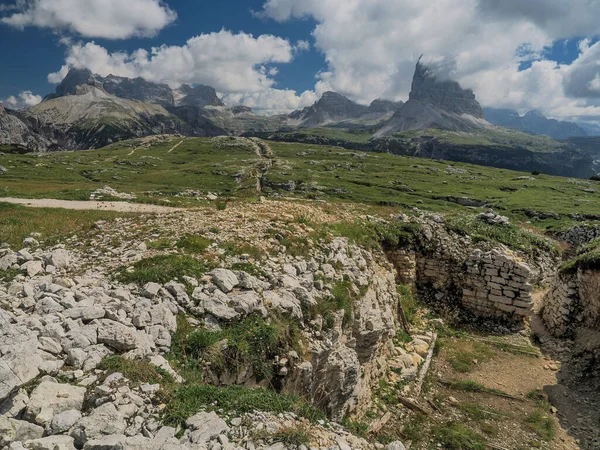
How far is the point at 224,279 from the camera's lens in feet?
43.5

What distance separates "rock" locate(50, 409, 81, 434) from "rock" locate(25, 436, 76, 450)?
Answer: 0.28m

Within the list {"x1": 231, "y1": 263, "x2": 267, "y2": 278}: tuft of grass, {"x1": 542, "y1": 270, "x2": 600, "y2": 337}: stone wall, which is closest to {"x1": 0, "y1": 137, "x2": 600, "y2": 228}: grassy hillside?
{"x1": 542, "y1": 270, "x2": 600, "y2": 337}: stone wall

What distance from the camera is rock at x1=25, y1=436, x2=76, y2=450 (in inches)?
240

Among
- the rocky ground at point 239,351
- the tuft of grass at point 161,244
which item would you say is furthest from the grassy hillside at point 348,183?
the tuft of grass at point 161,244

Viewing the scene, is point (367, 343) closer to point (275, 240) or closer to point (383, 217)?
point (275, 240)

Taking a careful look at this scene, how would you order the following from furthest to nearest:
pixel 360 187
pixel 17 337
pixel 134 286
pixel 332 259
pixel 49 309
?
1. pixel 360 187
2. pixel 332 259
3. pixel 134 286
4. pixel 49 309
5. pixel 17 337

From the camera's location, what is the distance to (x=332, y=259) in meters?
18.5

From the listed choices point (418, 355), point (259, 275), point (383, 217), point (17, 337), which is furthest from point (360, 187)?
point (17, 337)

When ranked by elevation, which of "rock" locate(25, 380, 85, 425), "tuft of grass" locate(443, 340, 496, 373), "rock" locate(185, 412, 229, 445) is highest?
"rock" locate(25, 380, 85, 425)

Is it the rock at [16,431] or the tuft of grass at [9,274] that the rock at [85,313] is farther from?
the tuft of grass at [9,274]

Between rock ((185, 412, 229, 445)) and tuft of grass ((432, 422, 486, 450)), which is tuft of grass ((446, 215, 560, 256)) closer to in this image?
tuft of grass ((432, 422, 486, 450))

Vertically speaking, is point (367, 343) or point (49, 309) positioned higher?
point (49, 309)

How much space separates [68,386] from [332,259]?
1302 centimetres

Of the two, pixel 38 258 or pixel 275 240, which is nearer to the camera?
pixel 38 258
